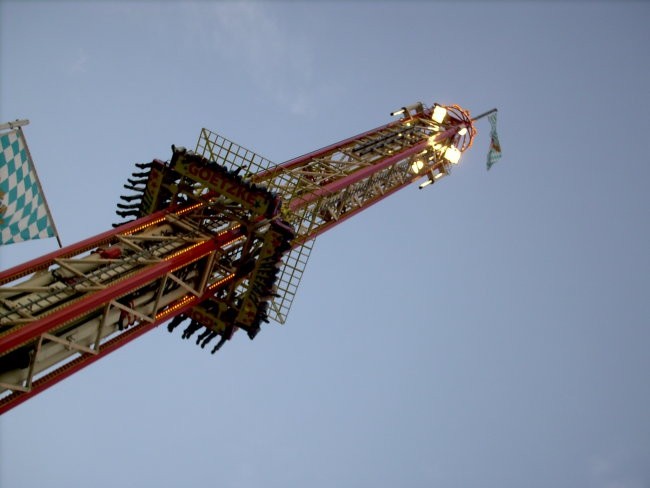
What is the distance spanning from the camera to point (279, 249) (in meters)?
24.0

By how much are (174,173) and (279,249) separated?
16.9 ft

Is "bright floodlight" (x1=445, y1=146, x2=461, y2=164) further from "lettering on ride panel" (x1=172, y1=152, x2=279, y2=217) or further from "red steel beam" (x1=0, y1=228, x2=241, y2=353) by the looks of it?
"red steel beam" (x1=0, y1=228, x2=241, y2=353)

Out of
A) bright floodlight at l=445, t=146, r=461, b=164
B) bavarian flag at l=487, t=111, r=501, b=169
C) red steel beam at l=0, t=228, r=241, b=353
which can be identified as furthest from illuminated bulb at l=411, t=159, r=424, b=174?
red steel beam at l=0, t=228, r=241, b=353

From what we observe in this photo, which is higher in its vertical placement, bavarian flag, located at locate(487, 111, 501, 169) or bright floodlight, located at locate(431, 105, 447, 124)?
bavarian flag, located at locate(487, 111, 501, 169)

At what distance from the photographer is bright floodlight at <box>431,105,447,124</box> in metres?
46.0

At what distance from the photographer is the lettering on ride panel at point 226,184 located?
Result: 23.9 meters

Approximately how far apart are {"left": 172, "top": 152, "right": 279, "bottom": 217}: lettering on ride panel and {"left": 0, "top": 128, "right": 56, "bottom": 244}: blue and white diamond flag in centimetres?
695

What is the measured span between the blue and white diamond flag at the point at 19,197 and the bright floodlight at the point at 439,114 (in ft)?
104

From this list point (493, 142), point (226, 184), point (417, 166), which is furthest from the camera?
point (493, 142)

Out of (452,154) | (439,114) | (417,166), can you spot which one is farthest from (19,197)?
(439,114)

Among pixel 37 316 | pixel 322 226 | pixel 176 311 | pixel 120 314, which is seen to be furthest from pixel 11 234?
pixel 322 226

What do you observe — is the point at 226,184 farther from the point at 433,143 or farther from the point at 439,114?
the point at 439,114

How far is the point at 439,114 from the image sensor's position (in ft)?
151

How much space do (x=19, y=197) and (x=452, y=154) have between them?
3110 centimetres
